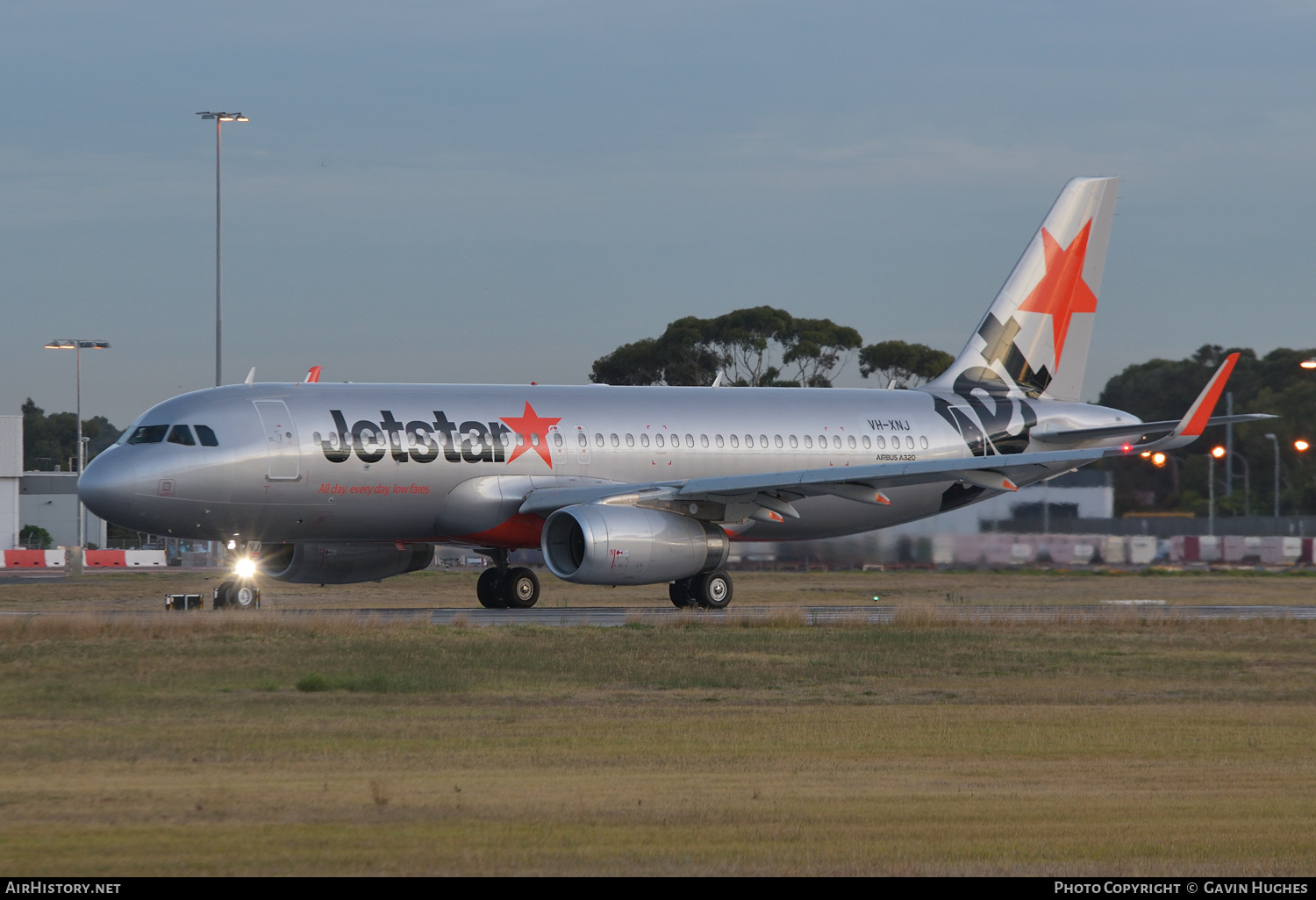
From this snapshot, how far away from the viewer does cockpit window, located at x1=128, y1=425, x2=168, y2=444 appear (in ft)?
92.9

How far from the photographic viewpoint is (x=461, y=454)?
30.0m

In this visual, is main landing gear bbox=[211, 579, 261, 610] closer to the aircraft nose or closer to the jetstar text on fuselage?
the aircraft nose

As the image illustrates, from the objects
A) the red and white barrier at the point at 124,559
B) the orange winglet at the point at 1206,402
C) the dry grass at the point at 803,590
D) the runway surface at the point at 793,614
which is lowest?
the red and white barrier at the point at 124,559

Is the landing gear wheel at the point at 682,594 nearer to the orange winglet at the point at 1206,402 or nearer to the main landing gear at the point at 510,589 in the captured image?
the main landing gear at the point at 510,589

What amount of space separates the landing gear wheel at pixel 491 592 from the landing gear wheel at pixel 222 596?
4839 millimetres

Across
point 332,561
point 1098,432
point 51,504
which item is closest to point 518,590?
point 332,561

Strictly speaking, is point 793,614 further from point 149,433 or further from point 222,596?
point 149,433

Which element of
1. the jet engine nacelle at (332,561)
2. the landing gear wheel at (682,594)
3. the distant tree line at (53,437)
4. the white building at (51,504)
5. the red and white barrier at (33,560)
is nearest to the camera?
the jet engine nacelle at (332,561)

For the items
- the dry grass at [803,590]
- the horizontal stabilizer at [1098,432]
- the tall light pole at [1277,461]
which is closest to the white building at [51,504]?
the dry grass at [803,590]

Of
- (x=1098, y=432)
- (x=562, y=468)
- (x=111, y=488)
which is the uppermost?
(x=1098, y=432)

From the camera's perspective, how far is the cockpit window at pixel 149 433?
28328 millimetres

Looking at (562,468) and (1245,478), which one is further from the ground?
(562,468)

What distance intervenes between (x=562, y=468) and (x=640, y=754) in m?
18.2
